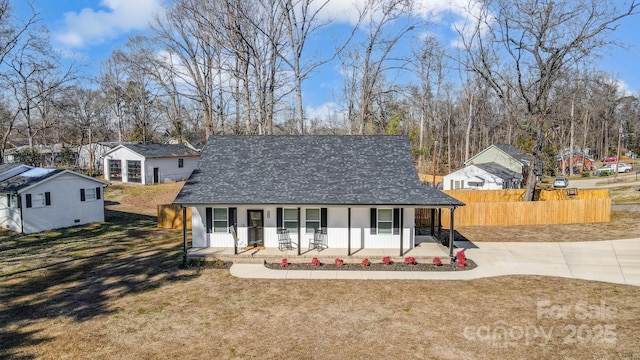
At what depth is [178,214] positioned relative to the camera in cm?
2500

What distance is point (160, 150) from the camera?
4103 centimetres

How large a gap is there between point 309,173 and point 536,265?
1068 centimetres

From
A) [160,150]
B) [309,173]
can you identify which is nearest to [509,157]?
[309,173]

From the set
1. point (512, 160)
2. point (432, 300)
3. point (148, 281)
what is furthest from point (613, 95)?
point (148, 281)

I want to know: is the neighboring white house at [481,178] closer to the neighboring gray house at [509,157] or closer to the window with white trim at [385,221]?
the neighboring gray house at [509,157]

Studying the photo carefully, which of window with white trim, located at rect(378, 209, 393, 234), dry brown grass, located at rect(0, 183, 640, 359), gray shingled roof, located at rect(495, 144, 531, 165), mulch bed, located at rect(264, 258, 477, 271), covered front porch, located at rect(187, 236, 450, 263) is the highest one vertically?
gray shingled roof, located at rect(495, 144, 531, 165)

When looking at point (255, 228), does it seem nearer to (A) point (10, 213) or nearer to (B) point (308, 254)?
(B) point (308, 254)

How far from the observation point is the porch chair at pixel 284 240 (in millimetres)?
17766

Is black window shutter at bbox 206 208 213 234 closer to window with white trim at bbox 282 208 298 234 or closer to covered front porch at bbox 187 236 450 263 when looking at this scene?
covered front porch at bbox 187 236 450 263

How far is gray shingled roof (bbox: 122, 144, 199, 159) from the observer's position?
128 feet

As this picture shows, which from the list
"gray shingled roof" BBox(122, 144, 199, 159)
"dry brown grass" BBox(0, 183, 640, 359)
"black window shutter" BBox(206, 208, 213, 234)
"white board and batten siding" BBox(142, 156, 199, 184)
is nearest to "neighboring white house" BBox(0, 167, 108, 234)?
"dry brown grass" BBox(0, 183, 640, 359)

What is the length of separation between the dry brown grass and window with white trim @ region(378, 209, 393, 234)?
145 inches

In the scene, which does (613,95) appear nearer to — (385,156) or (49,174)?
(385,156)

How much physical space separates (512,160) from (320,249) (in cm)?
3353
